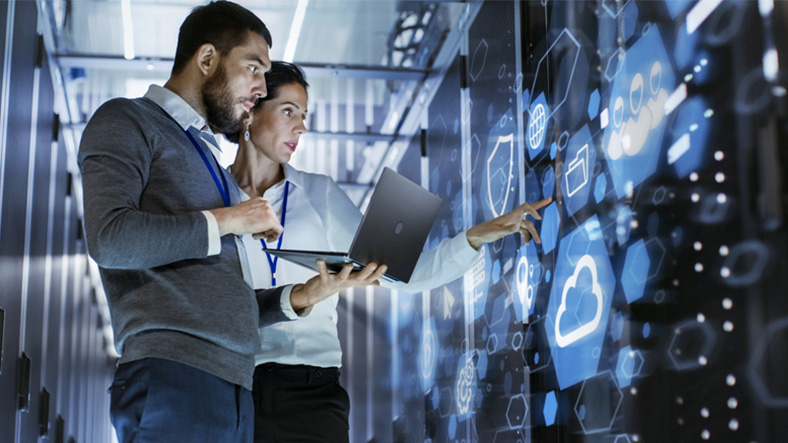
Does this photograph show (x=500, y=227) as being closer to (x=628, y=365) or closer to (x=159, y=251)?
(x=628, y=365)

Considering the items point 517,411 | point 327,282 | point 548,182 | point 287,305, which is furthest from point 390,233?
point 517,411

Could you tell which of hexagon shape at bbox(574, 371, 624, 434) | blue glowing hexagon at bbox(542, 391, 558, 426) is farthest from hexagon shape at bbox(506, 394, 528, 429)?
hexagon shape at bbox(574, 371, 624, 434)

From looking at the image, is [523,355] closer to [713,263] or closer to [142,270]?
[713,263]

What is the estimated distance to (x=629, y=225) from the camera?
6.87 ft

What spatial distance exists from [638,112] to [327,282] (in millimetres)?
771

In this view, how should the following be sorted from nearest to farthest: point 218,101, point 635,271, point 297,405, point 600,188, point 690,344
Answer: point 690,344, point 218,101, point 635,271, point 297,405, point 600,188

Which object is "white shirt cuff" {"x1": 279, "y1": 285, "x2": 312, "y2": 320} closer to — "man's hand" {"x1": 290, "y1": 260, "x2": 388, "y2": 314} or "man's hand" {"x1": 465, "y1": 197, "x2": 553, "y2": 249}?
"man's hand" {"x1": 290, "y1": 260, "x2": 388, "y2": 314}

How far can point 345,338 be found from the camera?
6762 mm

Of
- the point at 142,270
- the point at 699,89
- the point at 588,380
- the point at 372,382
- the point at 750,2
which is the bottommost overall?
the point at 372,382

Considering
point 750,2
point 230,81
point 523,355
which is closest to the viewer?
point 750,2

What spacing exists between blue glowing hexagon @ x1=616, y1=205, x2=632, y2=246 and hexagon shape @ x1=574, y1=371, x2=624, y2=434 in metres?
0.32

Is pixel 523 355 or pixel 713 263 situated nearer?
pixel 713 263

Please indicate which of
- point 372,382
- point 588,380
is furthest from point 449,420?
point 372,382

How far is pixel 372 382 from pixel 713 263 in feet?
15.1
